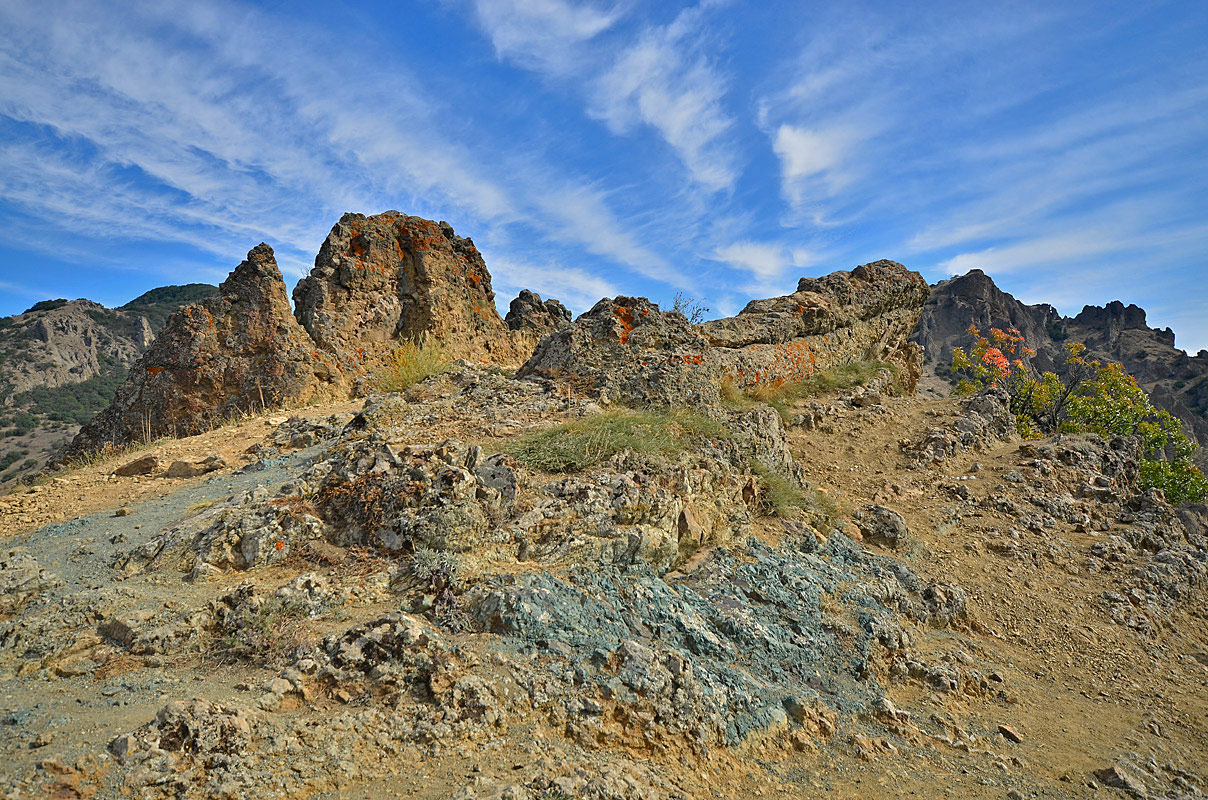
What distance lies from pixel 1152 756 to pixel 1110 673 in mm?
1279

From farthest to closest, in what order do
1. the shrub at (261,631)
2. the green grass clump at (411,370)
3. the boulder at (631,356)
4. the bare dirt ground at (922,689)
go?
the green grass clump at (411,370) → the boulder at (631,356) → the shrub at (261,631) → the bare dirt ground at (922,689)

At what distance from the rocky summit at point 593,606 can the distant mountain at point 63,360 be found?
4220 centimetres

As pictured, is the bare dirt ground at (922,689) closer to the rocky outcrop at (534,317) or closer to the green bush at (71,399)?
the rocky outcrop at (534,317)

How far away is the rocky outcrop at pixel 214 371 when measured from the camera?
9258 mm

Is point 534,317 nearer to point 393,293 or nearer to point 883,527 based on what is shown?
point 393,293

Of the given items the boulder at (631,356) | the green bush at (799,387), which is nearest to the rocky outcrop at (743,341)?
the boulder at (631,356)

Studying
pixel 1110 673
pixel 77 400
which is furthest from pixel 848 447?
pixel 77 400

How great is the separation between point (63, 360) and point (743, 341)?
206ft

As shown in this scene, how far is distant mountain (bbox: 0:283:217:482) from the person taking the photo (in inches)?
1645

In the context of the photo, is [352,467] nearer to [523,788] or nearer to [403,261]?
[523,788]

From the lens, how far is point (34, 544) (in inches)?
165

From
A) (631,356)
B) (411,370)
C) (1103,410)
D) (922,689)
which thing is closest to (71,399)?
(411,370)

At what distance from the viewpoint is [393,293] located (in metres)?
11.5

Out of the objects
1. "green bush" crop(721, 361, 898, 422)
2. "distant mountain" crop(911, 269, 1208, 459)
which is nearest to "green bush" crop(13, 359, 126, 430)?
"green bush" crop(721, 361, 898, 422)
